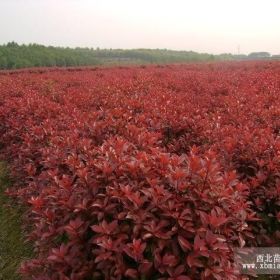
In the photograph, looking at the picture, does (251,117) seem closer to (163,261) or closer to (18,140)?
(163,261)

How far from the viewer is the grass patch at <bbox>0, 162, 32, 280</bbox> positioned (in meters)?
3.85

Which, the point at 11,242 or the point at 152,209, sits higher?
the point at 152,209

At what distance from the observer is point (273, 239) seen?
11.5ft

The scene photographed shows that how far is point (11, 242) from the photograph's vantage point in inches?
173

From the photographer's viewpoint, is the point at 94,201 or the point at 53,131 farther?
the point at 53,131

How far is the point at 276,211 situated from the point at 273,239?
0.86ft

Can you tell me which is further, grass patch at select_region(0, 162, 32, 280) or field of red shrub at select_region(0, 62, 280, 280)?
grass patch at select_region(0, 162, 32, 280)

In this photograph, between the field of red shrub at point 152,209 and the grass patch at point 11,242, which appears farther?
the grass patch at point 11,242

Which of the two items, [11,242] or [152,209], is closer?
[152,209]

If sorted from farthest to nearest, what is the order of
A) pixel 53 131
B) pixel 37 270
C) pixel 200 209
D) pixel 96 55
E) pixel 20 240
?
pixel 96 55 < pixel 53 131 < pixel 20 240 < pixel 37 270 < pixel 200 209

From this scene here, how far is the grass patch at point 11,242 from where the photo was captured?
151 inches

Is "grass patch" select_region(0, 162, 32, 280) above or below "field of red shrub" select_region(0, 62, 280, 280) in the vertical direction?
below

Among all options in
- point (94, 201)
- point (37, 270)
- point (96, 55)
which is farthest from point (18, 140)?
point (96, 55)

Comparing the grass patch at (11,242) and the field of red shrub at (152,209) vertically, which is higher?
the field of red shrub at (152,209)
